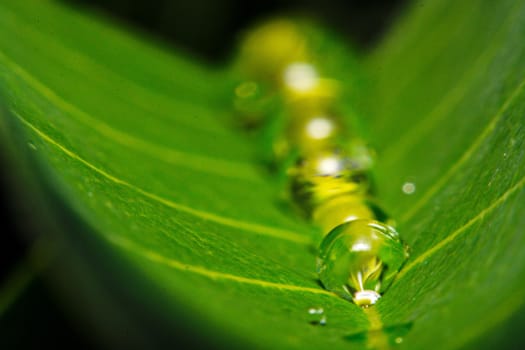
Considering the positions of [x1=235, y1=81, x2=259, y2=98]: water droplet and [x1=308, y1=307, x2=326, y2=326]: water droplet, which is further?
[x1=235, y1=81, x2=259, y2=98]: water droplet

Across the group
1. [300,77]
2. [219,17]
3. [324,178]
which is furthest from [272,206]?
[219,17]

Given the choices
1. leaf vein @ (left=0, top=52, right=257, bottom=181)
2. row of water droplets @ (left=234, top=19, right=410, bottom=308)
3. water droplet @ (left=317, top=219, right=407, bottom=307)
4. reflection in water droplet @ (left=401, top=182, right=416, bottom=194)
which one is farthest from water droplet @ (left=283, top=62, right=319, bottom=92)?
water droplet @ (left=317, top=219, right=407, bottom=307)

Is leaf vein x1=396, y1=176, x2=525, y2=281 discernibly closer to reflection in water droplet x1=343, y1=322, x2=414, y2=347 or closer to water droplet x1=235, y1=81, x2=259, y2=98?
reflection in water droplet x1=343, y1=322, x2=414, y2=347

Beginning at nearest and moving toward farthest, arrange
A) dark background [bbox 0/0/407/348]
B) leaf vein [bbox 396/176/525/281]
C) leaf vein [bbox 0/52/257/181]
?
leaf vein [bbox 396/176/525/281] < leaf vein [bbox 0/52/257/181] < dark background [bbox 0/0/407/348]

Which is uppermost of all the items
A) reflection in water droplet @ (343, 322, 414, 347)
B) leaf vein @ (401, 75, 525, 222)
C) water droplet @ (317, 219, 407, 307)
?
Result: leaf vein @ (401, 75, 525, 222)

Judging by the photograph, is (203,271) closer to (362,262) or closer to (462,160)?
(362,262)

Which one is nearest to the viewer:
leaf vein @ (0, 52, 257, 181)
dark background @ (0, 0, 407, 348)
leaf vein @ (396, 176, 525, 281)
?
leaf vein @ (396, 176, 525, 281)
